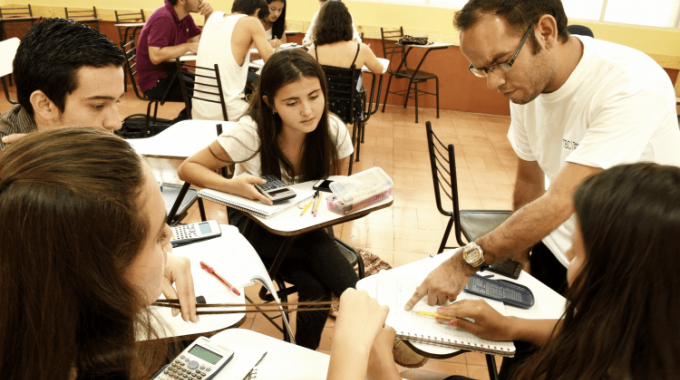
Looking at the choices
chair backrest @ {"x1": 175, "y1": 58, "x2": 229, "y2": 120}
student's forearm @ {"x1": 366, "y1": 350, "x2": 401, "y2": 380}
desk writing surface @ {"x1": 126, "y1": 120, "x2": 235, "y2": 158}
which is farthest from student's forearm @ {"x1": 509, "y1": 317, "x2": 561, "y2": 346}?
chair backrest @ {"x1": 175, "y1": 58, "x2": 229, "y2": 120}

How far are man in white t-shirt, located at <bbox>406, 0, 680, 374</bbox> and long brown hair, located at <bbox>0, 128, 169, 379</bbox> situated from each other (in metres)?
0.74

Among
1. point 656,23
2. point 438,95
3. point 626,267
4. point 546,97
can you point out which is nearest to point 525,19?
point 546,97

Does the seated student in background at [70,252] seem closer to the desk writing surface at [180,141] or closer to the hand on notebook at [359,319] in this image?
the hand on notebook at [359,319]

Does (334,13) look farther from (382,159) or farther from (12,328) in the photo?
(12,328)

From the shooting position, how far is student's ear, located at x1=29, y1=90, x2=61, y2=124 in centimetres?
143

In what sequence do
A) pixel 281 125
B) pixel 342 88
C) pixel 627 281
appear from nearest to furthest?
pixel 627 281
pixel 281 125
pixel 342 88

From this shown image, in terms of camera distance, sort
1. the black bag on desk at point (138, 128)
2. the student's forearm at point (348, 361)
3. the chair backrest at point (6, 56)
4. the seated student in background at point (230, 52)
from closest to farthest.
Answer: the student's forearm at point (348, 361), the chair backrest at point (6, 56), the seated student in background at point (230, 52), the black bag on desk at point (138, 128)

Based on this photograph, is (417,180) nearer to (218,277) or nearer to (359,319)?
(218,277)

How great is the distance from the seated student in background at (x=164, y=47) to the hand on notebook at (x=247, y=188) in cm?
235

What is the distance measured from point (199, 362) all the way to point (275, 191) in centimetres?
94

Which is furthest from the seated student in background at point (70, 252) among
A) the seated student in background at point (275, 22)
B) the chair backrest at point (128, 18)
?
the chair backrest at point (128, 18)

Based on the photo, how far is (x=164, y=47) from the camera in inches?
156

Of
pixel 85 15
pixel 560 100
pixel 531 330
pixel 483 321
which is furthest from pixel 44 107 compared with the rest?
pixel 85 15

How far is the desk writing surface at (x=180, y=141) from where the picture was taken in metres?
2.23
